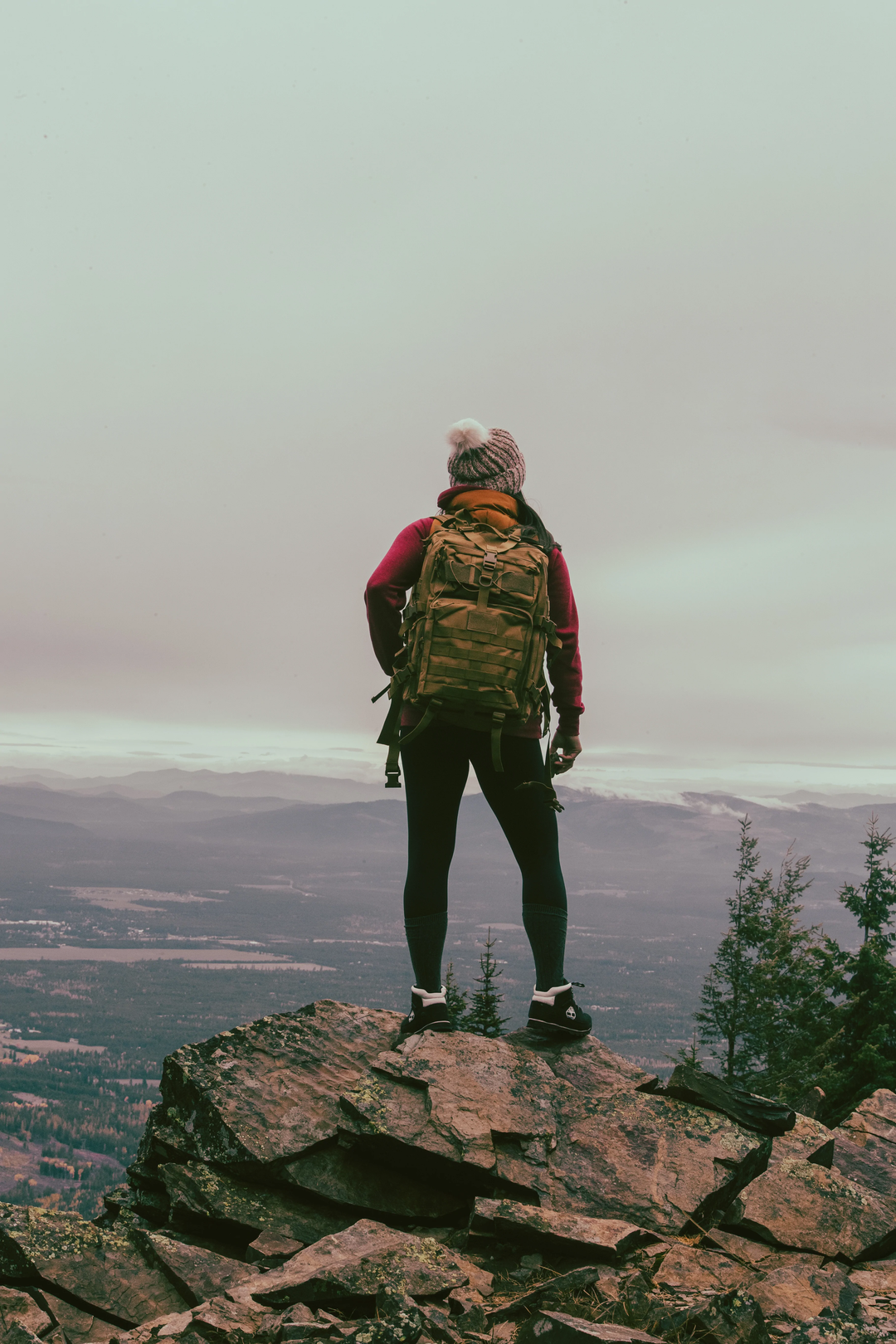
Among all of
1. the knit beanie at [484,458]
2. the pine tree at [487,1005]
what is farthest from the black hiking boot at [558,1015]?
the pine tree at [487,1005]

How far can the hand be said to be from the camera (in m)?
7.40

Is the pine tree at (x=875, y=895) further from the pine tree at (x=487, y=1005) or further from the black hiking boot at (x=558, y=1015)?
the black hiking boot at (x=558, y=1015)

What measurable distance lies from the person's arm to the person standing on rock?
11 millimetres

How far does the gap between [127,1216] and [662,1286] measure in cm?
400

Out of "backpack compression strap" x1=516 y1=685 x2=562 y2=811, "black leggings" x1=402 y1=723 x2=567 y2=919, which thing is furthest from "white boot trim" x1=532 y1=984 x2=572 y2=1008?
"backpack compression strap" x1=516 y1=685 x2=562 y2=811

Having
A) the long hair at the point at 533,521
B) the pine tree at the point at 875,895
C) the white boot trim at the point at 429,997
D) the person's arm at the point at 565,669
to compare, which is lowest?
the pine tree at the point at 875,895

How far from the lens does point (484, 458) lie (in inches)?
285

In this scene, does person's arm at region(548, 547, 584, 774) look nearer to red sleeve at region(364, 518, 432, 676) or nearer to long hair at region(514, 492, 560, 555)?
long hair at region(514, 492, 560, 555)

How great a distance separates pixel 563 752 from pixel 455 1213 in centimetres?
358

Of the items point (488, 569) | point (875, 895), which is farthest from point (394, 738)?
point (875, 895)

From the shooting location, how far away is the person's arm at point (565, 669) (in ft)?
24.3

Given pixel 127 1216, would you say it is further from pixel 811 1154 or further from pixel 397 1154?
pixel 811 1154

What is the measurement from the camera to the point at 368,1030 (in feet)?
26.3

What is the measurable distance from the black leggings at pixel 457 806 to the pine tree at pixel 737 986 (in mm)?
34454
